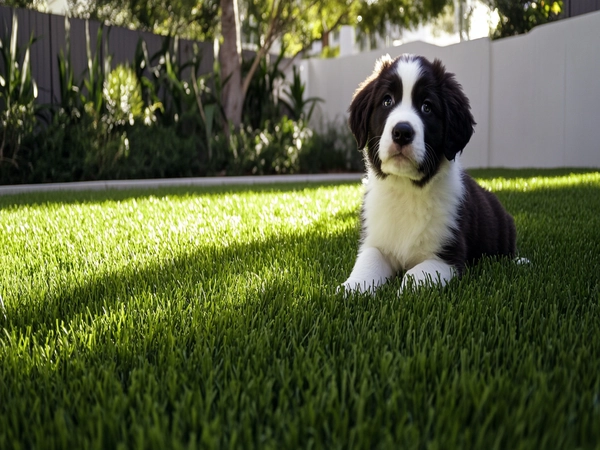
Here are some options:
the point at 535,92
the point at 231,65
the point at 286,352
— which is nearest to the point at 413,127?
the point at 286,352

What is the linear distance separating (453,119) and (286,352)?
5.51 ft

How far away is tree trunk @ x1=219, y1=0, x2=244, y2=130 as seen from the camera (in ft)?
35.7

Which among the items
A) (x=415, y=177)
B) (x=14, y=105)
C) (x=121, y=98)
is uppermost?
(x=121, y=98)

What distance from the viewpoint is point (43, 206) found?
5.74m

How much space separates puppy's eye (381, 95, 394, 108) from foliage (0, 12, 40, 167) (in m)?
6.81

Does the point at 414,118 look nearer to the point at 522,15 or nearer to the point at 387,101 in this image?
the point at 387,101

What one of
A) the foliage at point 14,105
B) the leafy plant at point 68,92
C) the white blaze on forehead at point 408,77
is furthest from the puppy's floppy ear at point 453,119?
the leafy plant at point 68,92

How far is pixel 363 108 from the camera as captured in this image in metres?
3.12

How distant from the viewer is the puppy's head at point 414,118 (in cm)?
274

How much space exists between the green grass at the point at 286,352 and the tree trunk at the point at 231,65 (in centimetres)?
772

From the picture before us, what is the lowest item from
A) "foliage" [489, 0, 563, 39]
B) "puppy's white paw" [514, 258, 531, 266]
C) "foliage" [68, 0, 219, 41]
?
"puppy's white paw" [514, 258, 531, 266]

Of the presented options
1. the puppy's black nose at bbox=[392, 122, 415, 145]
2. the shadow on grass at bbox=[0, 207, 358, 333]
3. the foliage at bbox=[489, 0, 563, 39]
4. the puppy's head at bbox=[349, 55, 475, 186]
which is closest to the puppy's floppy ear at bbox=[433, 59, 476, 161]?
the puppy's head at bbox=[349, 55, 475, 186]

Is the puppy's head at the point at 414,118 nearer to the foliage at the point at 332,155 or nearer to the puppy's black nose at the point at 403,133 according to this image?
the puppy's black nose at the point at 403,133

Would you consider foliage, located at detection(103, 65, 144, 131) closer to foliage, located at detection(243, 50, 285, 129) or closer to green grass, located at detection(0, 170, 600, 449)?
foliage, located at detection(243, 50, 285, 129)
